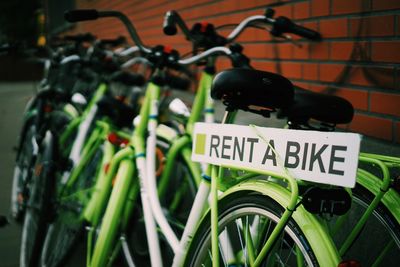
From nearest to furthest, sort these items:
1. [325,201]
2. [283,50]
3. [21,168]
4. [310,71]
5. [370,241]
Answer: [325,201], [370,241], [310,71], [283,50], [21,168]

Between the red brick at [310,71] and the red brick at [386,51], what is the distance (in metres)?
0.45

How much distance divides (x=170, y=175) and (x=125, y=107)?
0.45 metres

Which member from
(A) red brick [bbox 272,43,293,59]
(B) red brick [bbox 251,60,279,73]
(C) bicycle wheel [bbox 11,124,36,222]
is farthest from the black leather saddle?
(C) bicycle wheel [bbox 11,124,36,222]

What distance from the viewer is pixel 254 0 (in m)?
3.30

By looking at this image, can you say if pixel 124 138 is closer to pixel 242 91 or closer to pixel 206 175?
pixel 206 175

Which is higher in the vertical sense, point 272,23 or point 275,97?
point 272,23

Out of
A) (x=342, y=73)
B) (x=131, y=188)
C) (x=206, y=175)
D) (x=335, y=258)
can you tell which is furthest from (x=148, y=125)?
(x=335, y=258)

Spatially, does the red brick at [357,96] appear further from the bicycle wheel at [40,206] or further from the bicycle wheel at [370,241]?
the bicycle wheel at [40,206]

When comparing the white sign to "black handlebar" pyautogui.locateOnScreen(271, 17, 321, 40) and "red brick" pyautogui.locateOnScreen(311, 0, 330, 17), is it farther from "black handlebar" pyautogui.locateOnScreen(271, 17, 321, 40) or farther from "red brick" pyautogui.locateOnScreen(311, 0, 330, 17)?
"red brick" pyautogui.locateOnScreen(311, 0, 330, 17)

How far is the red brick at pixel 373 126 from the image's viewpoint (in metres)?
2.24

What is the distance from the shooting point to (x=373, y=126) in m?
2.33

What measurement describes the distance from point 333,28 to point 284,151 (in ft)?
4.47

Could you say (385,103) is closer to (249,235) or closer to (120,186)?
(249,235)

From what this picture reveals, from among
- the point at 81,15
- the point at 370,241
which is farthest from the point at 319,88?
the point at 81,15
